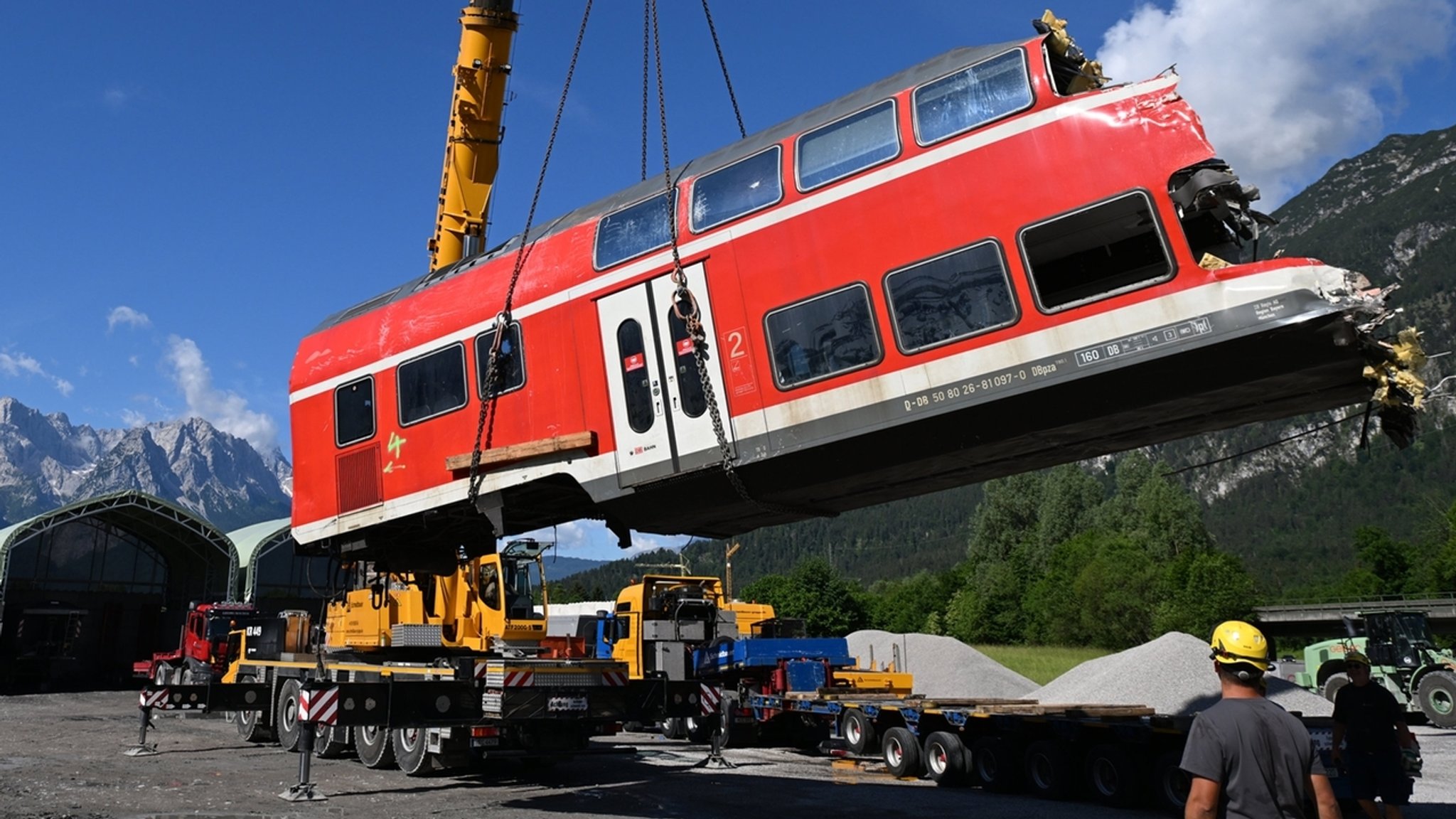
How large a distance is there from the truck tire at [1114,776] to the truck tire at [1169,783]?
213mm

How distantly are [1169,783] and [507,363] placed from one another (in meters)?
8.82

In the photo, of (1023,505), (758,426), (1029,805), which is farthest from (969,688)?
(1023,505)

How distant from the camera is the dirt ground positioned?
11367 millimetres

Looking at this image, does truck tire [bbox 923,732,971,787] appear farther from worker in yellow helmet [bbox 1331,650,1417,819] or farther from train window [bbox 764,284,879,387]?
train window [bbox 764,284,879,387]

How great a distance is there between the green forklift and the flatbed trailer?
38.1 feet

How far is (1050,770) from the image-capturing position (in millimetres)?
13164

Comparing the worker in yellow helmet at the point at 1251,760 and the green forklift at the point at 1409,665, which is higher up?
the worker in yellow helmet at the point at 1251,760

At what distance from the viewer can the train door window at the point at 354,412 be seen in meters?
11.4

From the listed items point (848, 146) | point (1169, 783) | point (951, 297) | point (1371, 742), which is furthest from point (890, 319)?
point (1169, 783)

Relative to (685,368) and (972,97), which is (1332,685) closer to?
(685,368)

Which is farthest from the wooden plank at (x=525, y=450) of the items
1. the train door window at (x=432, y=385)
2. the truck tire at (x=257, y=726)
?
the truck tire at (x=257, y=726)

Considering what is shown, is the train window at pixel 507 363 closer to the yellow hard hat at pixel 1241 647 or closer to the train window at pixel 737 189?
the train window at pixel 737 189

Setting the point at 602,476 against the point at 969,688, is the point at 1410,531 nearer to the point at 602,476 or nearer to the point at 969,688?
the point at 969,688

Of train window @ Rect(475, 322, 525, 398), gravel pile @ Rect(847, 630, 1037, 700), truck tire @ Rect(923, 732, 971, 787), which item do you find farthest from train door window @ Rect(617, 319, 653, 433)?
gravel pile @ Rect(847, 630, 1037, 700)
